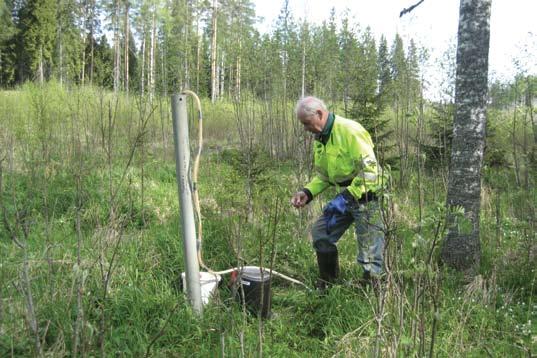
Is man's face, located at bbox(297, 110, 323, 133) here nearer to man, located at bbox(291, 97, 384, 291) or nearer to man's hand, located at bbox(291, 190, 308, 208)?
man, located at bbox(291, 97, 384, 291)

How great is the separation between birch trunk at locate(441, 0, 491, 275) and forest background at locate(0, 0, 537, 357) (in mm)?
337

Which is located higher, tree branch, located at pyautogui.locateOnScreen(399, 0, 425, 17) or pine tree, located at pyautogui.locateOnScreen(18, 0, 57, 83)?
pine tree, located at pyautogui.locateOnScreen(18, 0, 57, 83)

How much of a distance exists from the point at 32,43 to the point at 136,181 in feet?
96.0

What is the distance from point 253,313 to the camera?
322cm

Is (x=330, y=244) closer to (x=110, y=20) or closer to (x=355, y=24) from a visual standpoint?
(x=355, y=24)

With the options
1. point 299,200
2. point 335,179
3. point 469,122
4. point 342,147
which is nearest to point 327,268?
point 299,200

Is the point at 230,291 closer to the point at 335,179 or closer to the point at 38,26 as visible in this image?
the point at 335,179

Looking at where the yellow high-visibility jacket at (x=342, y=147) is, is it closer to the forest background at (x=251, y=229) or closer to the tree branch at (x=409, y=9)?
the forest background at (x=251, y=229)

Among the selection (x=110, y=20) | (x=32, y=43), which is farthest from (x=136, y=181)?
(x=32, y=43)

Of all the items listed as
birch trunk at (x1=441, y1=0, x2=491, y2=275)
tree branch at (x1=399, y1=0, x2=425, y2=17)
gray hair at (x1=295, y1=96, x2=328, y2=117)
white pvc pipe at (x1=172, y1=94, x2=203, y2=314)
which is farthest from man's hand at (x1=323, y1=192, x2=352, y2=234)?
tree branch at (x1=399, y1=0, x2=425, y2=17)

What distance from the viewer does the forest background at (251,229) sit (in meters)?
1.97

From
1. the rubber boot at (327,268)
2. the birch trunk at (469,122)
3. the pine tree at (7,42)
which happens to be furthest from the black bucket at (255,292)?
the pine tree at (7,42)

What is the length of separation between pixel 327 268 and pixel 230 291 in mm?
857

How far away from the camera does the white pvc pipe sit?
106 inches
